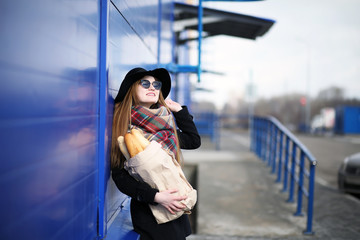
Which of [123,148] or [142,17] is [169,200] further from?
[142,17]

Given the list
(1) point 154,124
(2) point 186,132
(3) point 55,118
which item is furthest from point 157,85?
(3) point 55,118

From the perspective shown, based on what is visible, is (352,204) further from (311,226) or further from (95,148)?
(95,148)

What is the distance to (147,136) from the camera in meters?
1.74

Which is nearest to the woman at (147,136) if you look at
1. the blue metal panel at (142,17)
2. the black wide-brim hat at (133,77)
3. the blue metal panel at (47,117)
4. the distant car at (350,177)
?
the black wide-brim hat at (133,77)

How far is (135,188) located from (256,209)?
3236mm

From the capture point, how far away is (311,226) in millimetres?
3506

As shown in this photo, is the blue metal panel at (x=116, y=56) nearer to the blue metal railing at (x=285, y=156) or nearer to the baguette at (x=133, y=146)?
the baguette at (x=133, y=146)

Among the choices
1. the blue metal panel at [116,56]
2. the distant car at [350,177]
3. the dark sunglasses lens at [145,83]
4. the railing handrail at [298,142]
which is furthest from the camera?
the distant car at [350,177]

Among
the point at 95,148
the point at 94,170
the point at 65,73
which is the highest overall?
the point at 65,73

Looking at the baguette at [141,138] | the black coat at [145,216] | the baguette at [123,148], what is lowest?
the black coat at [145,216]

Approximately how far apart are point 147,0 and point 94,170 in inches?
78.0

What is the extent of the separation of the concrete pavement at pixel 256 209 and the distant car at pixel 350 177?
0.75 ft

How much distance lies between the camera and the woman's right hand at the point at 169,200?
5.27 feet

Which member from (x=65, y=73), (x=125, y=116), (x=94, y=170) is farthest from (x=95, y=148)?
(x=65, y=73)
